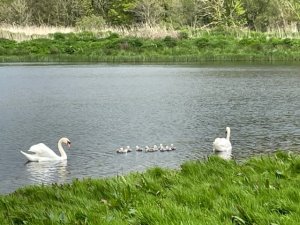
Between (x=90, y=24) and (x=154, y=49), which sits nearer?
(x=154, y=49)

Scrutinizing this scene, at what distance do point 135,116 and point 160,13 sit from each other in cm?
5203

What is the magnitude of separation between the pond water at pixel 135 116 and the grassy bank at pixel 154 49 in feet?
32.1

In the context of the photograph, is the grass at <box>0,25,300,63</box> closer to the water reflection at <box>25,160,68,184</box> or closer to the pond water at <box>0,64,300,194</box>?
the pond water at <box>0,64,300,194</box>

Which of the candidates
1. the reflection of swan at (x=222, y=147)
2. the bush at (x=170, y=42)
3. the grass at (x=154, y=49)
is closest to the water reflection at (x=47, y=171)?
the reflection of swan at (x=222, y=147)

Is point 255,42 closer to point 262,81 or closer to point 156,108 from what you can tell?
point 262,81

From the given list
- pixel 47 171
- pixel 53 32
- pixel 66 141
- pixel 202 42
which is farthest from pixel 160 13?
pixel 47 171

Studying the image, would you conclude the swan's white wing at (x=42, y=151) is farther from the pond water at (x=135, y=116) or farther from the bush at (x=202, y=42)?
the bush at (x=202, y=42)

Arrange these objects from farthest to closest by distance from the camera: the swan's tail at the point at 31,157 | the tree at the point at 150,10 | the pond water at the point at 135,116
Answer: the tree at the point at 150,10 → the swan's tail at the point at 31,157 → the pond water at the point at 135,116

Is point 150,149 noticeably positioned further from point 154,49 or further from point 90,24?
point 90,24

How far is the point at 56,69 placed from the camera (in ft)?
138

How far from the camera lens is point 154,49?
50031 millimetres

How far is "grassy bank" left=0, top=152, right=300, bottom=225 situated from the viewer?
21.1 feet

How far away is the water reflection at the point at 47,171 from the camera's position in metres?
12.6

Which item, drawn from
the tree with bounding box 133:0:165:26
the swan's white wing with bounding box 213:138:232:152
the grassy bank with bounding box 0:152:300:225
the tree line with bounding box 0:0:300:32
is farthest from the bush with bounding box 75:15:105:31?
the grassy bank with bounding box 0:152:300:225
